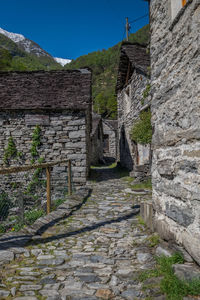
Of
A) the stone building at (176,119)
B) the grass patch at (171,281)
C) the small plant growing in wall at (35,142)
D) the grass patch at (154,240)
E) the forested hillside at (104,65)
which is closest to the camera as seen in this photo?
the grass patch at (171,281)

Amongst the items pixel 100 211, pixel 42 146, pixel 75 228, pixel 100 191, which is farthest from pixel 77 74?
pixel 75 228

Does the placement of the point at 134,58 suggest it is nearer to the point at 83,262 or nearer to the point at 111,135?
the point at 83,262

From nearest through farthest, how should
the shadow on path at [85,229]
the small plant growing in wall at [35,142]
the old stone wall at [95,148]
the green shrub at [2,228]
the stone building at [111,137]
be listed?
the shadow on path at [85,229]
the green shrub at [2,228]
the small plant growing in wall at [35,142]
the old stone wall at [95,148]
the stone building at [111,137]

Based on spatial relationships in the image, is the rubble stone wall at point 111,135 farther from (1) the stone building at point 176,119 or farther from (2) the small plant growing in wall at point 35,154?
(1) the stone building at point 176,119

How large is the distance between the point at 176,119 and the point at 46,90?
7644 mm

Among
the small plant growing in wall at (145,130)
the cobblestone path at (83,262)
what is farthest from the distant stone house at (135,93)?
the cobblestone path at (83,262)

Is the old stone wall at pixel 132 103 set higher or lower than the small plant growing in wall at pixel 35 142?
higher

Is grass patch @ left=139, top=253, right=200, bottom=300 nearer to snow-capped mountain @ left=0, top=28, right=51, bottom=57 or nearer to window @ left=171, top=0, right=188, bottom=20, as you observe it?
window @ left=171, top=0, right=188, bottom=20

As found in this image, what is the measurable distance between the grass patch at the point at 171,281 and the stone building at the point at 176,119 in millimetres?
249

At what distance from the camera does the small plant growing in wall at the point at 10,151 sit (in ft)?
28.5

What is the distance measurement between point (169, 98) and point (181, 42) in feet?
2.14

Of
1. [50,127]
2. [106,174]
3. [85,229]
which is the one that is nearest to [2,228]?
[85,229]

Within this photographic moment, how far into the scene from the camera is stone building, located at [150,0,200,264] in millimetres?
2262

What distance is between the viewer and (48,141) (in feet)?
28.5
